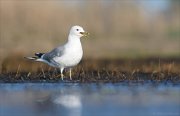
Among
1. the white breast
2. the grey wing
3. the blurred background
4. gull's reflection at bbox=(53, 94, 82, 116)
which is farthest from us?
the blurred background

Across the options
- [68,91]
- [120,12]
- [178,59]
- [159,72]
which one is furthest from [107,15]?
[68,91]

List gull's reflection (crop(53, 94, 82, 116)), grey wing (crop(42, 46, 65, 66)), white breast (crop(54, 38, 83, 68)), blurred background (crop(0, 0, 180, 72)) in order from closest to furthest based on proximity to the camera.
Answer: gull's reflection (crop(53, 94, 82, 116)), white breast (crop(54, 38, 83, 68)), grey wing (crop(42, 46, 65, 66)), blurred background (crop(0, 0, 180, 72))

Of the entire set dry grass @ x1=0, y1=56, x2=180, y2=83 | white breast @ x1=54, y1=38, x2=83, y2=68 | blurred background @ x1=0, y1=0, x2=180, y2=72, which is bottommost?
dry grass @ x1=0, y1=56, x2=180, y2=83

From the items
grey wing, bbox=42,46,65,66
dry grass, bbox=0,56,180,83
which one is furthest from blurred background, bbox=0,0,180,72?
grey wing, bbox=42,46,65,66

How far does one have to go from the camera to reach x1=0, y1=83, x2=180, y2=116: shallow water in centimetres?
889

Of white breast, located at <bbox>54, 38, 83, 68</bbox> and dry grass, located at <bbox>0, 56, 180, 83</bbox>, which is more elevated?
white breast, located at <bbox>54, 38, 83, 68</bbox>

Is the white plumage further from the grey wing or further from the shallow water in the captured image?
the shallow water

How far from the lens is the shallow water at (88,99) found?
889cm

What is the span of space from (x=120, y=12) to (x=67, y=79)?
11.1 metres

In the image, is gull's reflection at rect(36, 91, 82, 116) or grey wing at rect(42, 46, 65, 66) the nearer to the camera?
gull's reflection at rect(36, 91, 82, 116)

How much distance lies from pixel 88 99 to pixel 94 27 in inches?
520

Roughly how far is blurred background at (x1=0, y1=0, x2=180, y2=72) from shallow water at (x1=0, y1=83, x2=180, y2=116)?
660 cm

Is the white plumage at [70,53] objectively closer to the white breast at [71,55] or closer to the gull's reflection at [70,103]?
the white breast at [71,55]

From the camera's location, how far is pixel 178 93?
35.2 feet
